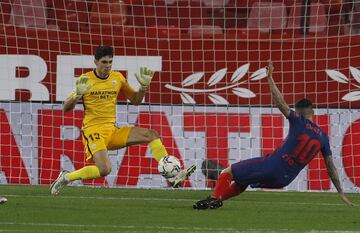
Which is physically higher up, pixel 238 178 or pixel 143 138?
pixel 143 138

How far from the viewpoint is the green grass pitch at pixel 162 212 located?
35.9 feet

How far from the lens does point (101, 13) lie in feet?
59.8

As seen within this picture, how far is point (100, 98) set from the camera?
1438cm

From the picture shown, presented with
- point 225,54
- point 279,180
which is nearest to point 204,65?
point 225,54

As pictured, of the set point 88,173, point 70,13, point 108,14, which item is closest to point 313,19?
point 108,14

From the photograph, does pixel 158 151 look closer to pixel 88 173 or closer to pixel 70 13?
pixel 88 173

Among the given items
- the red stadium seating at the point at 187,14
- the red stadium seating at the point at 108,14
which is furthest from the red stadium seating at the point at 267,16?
the red stadium seating at the point at 108,14

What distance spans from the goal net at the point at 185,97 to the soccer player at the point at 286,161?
399 centimetres

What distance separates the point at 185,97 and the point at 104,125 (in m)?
2.99

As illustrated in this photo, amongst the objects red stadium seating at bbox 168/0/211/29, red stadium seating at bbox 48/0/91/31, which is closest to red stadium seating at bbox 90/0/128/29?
red stadium seating at bbox 48/0/91/31

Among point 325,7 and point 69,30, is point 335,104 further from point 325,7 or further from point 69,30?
point 69,30

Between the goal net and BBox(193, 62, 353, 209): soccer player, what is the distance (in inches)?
157

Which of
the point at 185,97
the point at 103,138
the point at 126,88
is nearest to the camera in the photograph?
the point at 103,138

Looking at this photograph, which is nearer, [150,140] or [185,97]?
[150,140]
